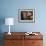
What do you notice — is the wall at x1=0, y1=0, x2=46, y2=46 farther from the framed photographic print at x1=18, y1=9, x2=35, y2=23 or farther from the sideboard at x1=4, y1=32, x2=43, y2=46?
the sideboard at x1=4, y1=32, x2=43, y2=46

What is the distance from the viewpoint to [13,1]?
14.6ft

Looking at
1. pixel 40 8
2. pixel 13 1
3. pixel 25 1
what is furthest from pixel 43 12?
pixel 13 1

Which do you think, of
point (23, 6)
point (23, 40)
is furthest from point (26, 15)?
point (23, 40)

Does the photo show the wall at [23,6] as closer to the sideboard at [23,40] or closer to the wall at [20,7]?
the wall at [20,7]

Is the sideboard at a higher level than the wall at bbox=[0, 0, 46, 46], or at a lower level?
lower

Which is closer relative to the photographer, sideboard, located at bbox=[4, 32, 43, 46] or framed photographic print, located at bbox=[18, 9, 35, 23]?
sideboard, located at bbox=[4, 32, 43, 46]

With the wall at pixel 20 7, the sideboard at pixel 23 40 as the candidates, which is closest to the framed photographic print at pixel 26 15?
the wall at pixel 20 7

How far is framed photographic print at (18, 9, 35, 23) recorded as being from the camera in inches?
175

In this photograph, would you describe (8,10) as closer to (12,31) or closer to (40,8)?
(12,31)

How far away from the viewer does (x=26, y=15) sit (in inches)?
176

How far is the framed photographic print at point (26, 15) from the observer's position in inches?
175

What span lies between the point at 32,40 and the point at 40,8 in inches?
48.3

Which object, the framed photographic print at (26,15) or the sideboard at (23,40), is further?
the framed photographic print at (26,15)

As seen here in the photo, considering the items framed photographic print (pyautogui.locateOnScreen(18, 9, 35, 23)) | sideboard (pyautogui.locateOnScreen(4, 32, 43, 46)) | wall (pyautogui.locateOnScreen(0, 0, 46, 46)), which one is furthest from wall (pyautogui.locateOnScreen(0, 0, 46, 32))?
sideboard (pyautogui.locateOnScreen(4, 32, 43, 46))
